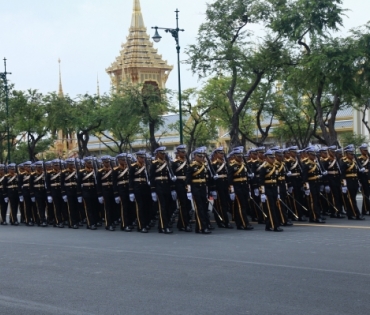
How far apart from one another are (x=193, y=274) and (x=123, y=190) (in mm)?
7860

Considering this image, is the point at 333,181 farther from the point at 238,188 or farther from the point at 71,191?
the point at 71,191

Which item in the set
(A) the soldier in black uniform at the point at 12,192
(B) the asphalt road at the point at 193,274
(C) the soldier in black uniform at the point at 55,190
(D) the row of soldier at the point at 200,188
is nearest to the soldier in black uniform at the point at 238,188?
(D) the row of soldier at the point at 200,188

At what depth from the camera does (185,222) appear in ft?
54.6

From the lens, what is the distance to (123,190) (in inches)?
695

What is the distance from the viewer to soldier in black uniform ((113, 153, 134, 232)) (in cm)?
1759

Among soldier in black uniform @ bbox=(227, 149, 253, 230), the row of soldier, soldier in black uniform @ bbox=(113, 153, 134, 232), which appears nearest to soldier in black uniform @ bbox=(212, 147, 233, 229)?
the row of soldier

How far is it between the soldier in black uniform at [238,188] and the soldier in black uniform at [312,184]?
1.58 m

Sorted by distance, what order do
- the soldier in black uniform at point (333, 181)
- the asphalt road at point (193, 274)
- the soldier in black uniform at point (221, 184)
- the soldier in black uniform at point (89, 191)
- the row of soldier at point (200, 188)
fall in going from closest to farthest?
the asphalt road at point (193, 274), the row of soldier at point (200, 188), the soldier in black uniform at point (221, 184), the soldier in black uniform at point (333, 181), the soldier in black uniform at point (89, 191)

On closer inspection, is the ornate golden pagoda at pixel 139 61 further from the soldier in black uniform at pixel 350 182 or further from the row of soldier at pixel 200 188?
the soldier in black uniform at pixel 350 182

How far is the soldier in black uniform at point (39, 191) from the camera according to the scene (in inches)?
813

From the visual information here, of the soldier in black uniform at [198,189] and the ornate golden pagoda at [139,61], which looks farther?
the ornate golden pagoda at [139,61]

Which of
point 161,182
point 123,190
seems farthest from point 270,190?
point 123,190

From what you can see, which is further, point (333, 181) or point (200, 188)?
point (333, 181)

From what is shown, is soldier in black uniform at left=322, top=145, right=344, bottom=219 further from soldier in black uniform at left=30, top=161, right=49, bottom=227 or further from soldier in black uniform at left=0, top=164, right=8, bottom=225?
soldier in black uniform at left=0, top=164, right=8, bottom=225
